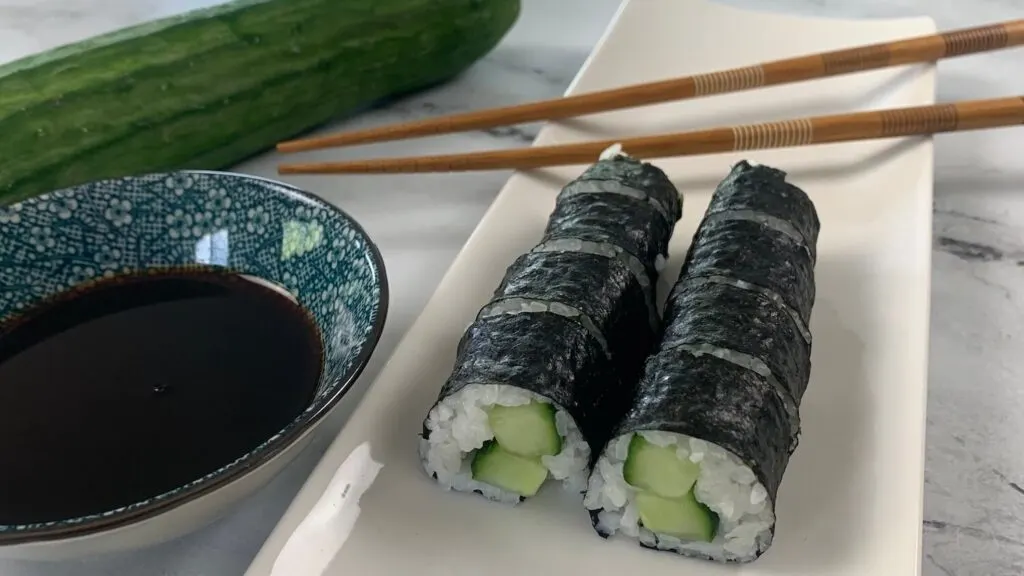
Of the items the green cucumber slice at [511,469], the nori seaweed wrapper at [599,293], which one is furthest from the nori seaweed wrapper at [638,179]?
the green cucumber slice at [511,469]

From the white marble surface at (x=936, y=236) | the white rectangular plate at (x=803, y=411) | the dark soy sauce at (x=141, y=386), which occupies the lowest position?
the white marble surface at (x=936, y=236)

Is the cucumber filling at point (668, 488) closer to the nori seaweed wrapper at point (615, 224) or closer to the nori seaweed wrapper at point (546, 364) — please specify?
the nori seaweed wrapper at point (546, 364)

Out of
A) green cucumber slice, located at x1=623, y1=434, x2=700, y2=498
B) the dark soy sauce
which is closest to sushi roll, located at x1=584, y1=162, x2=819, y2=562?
green cucumber slice, located at x1=623, y1=434, x2=700, y2=498

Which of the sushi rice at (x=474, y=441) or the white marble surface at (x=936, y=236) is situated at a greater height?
the sushi rice at (x=474, y=441)

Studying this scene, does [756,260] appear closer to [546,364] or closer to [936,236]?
[546,364]

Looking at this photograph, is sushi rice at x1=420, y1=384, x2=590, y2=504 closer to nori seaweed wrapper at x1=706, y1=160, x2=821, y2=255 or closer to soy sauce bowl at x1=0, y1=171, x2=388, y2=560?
soy sauce bowl at x1=0, y1=171, x2=388, y2=560

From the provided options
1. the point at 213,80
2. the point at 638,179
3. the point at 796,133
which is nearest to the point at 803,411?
the point at 638,179
